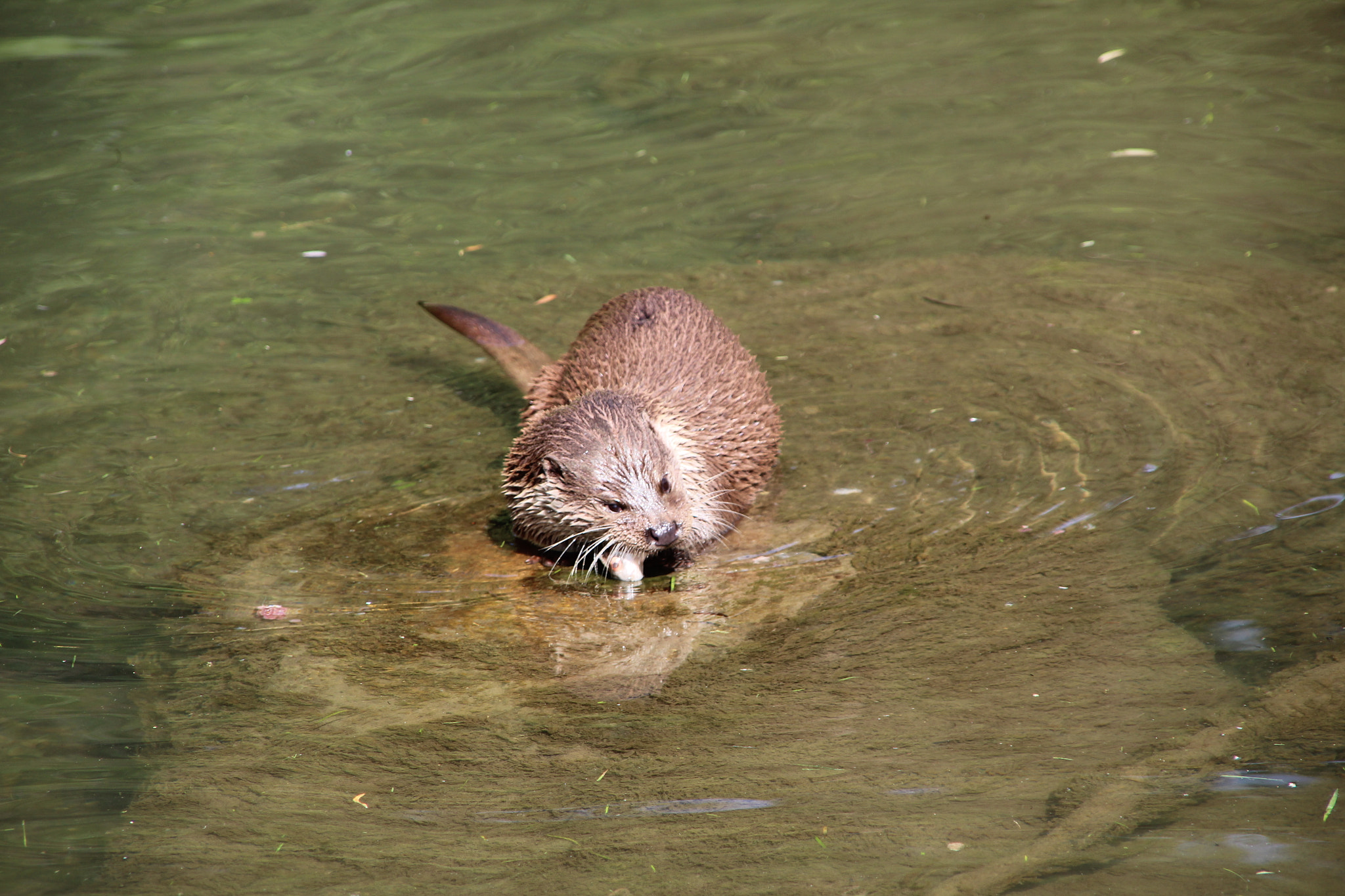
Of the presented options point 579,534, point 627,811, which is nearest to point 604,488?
point 579,534

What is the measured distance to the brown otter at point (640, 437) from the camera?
4.27 metres

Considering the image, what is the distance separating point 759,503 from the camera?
4879mm

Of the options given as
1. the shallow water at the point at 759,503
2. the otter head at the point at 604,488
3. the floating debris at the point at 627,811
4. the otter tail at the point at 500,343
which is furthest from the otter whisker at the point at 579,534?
the floating debris at the point at 627,811

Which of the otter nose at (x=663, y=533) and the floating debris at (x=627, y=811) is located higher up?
the otter nose at (x=663, y=533)

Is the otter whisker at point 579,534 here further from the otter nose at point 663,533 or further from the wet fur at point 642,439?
the otter nose at point 663,533

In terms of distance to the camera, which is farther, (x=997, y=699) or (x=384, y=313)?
(x=384, y=313)

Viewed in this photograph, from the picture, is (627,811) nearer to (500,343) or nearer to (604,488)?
(604,488)

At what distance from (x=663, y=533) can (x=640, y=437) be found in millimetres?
410

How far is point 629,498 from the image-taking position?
13.9 feet

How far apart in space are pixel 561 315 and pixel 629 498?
263 centimetres

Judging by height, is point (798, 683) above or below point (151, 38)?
below

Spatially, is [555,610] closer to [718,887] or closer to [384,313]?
[718,887]

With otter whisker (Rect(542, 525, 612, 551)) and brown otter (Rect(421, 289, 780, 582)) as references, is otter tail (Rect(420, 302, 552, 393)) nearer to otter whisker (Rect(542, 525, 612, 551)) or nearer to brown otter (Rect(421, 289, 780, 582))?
brown otter (Rect(421, 289, 780, 582))

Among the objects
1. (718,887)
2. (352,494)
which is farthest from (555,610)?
(718,887)
